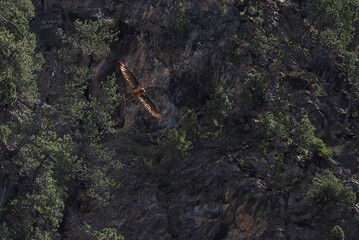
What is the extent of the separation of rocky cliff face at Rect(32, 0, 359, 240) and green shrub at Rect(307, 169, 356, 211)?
2151 mm

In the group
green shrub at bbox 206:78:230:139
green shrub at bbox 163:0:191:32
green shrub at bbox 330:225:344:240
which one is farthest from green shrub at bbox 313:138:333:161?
green shrub at bbox 163:0:191:32

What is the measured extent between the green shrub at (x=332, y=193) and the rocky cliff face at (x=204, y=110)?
2151mm

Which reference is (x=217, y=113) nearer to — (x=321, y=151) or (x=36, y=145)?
(x=321, y=151)

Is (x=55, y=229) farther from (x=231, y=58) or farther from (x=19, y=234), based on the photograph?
(x=231, y=58)

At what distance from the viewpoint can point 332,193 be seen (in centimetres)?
5272

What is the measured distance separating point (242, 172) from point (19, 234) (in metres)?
27.9

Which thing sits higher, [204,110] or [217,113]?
[217,113]

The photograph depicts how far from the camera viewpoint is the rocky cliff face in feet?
175

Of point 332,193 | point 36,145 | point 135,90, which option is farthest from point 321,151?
point 36,145

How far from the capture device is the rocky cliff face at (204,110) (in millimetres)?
53438

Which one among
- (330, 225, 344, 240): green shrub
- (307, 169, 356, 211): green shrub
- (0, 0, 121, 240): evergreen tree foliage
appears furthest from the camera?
(307, 169, 356, 211): green shrub

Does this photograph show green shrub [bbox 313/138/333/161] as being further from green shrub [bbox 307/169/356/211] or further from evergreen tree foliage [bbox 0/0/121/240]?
evergreen tree foliage [bbox 0/0/121/240]

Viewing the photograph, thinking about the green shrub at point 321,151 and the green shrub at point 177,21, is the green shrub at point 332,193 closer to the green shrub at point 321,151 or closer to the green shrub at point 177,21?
the green shrub at point 321,151

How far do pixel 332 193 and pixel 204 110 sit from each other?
78.6 feet
